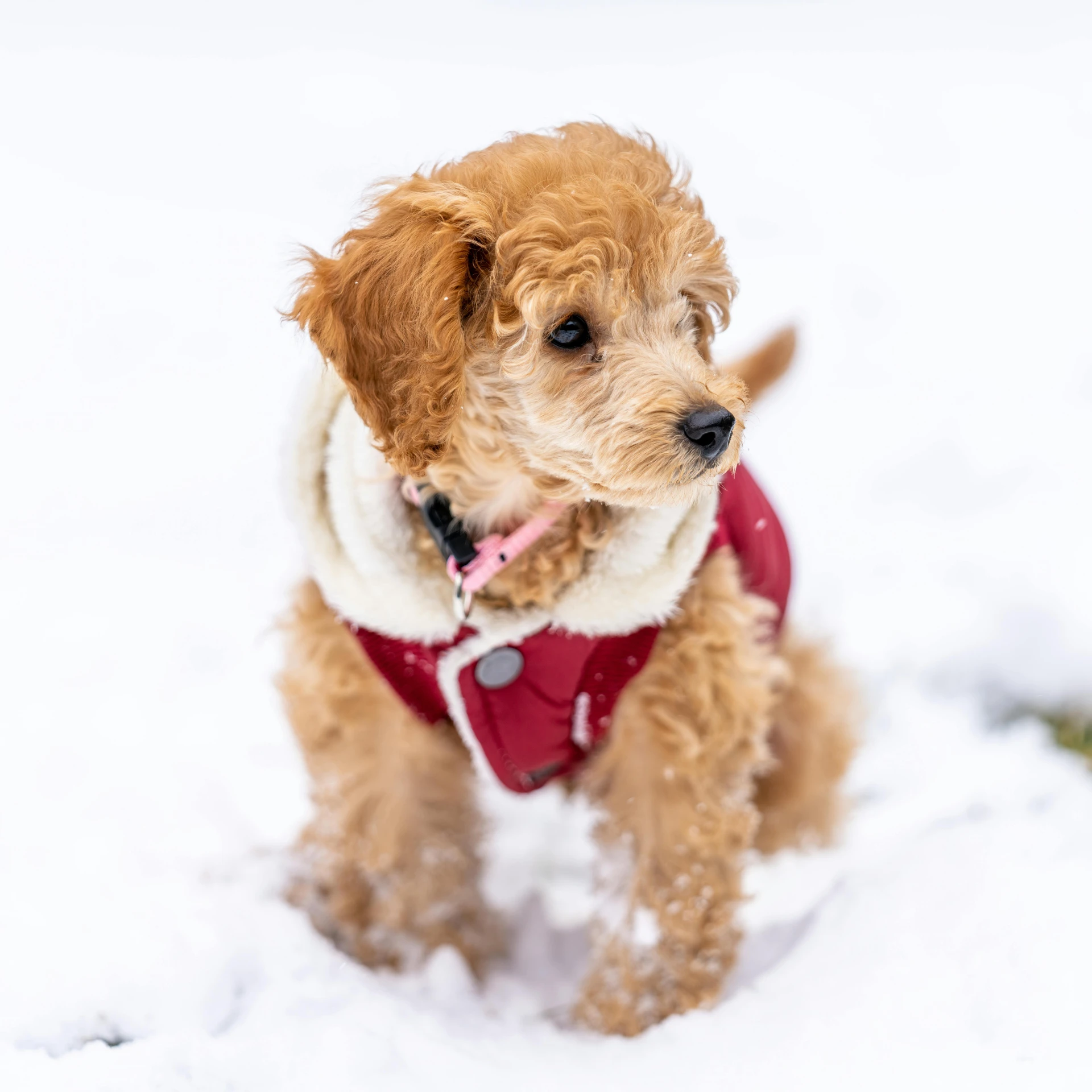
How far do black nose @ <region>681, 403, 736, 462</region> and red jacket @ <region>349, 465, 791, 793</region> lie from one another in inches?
16.7

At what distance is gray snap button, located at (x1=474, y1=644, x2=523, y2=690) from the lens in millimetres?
2168

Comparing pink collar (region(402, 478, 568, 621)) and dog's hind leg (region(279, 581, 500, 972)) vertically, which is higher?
pink collar (region(402, 478, 568, 621))

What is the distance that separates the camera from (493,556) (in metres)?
2.10

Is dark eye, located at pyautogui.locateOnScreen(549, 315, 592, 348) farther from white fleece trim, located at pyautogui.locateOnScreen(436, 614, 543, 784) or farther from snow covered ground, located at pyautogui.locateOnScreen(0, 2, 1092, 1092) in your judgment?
snow covered ground, located at pyautogui.locateOnScreen(0, 2, 1092, 1092)

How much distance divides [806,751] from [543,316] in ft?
4.78

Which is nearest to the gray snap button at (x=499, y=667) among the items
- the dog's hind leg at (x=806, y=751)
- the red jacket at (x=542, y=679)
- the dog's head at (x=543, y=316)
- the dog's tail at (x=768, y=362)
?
the red jacket at (x=542, y=679)

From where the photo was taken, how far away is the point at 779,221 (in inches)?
225

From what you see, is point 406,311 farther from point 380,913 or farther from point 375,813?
point 380,913

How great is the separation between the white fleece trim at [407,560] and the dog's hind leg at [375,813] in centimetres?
26

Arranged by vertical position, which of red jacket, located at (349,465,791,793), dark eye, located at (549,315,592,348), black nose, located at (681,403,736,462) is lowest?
red jacket, located at (349,465,791,793)

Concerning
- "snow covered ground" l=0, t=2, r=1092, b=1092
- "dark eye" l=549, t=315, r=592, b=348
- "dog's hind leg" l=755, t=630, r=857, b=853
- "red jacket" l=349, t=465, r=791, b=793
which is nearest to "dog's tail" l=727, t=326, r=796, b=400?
"snow covered ground" l=0, t=2, r=1092, b=1092

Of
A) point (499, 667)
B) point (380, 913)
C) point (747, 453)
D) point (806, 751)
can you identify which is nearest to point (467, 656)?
point (499, 667)

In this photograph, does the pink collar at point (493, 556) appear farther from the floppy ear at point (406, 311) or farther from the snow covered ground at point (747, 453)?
the snow covered ground at point (747, 453)

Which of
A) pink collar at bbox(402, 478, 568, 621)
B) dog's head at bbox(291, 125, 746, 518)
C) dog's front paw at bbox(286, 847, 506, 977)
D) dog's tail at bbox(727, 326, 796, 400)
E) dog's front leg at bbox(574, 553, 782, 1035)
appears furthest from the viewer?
dog's tail at bbox(727, 326, 796, 400)
